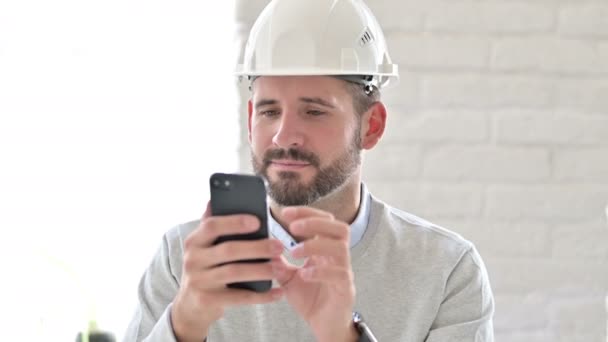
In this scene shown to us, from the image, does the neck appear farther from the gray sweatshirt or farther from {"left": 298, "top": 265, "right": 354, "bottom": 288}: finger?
{"left": 298, "top": 265, "right": 354, "bottom": 288}: finger

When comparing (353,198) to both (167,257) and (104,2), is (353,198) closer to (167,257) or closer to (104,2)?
(167,257)

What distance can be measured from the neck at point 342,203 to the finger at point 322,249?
37cm

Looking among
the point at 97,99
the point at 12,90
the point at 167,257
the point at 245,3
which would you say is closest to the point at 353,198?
the point at 167,257

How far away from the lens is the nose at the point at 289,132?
1.50 meters

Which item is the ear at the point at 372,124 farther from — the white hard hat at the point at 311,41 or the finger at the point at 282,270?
the finger at the point at 282,270

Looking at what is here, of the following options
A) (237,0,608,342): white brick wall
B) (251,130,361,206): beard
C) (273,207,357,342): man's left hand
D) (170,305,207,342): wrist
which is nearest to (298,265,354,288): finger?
(273,207,357,342): man's left hand

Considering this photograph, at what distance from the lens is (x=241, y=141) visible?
2.02 meters

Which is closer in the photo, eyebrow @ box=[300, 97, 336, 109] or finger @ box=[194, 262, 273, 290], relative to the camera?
finger @ box=[194, 262, 273, 290]

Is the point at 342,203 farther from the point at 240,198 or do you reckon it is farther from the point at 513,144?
the point at 513,144

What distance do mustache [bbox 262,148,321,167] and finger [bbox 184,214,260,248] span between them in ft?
1.02

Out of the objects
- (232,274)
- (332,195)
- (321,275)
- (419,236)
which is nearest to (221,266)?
(232,274)

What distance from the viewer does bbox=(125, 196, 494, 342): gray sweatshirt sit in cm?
A: 155

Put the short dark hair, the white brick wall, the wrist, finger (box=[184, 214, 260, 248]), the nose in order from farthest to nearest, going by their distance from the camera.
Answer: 1. the white brick wall
2. the short dark hair
3. the nose
4. the wrist
5. finger (box=[184, 214, 260, 248])

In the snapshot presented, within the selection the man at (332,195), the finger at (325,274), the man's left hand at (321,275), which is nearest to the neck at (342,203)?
the man at (332,195)
